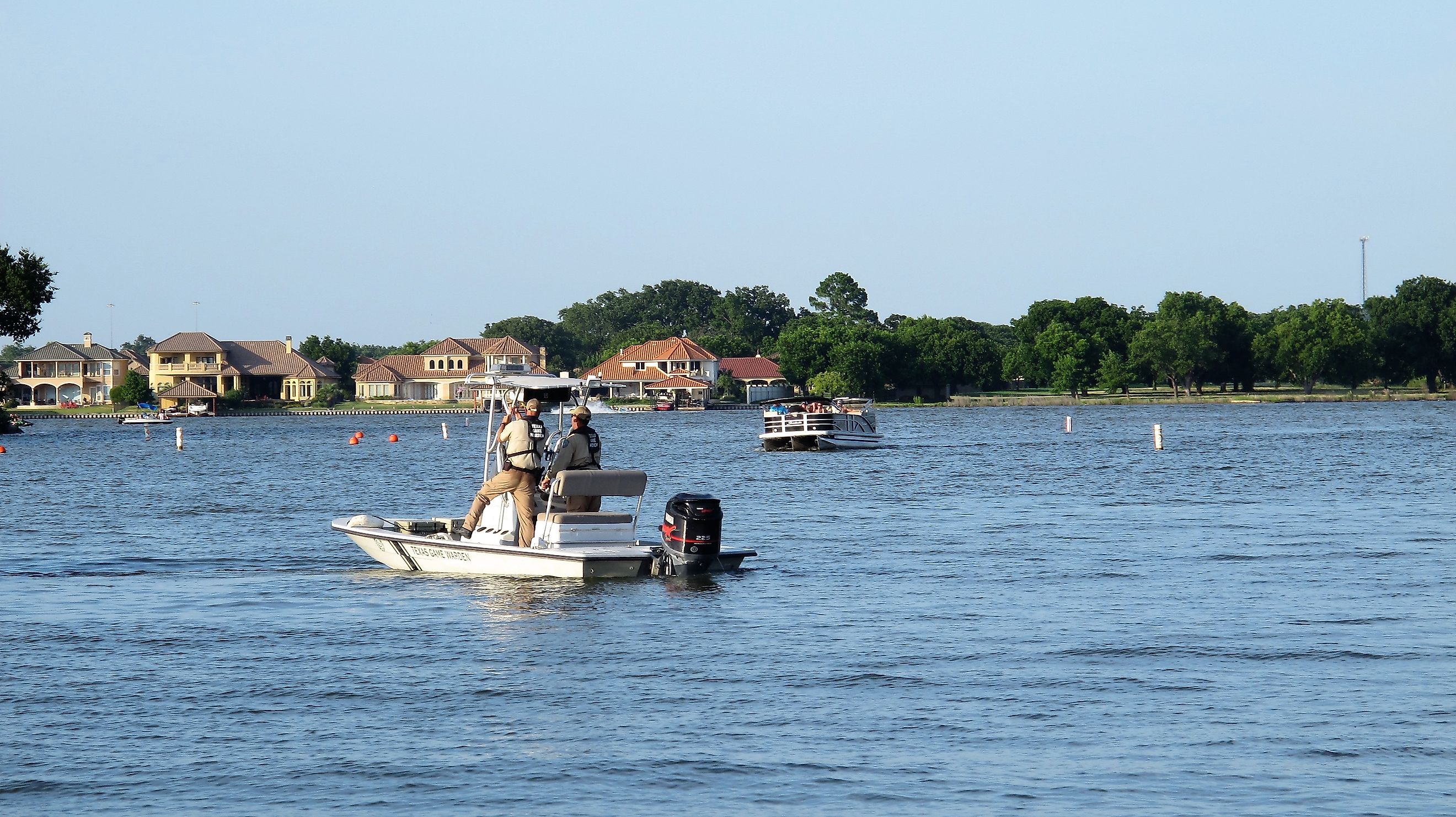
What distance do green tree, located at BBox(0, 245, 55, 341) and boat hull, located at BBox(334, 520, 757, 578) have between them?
6471cm

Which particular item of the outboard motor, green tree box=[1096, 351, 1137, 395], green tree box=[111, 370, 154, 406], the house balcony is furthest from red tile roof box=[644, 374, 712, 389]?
the outboard motor

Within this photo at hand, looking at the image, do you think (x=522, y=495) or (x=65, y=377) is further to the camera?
(x=65, y=377)

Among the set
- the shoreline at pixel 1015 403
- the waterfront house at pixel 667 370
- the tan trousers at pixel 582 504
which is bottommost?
the tan trousers at pixel 582 504

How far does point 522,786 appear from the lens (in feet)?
36.7

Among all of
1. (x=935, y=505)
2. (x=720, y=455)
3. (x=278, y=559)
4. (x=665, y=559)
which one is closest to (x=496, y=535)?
(x=665, y=559)

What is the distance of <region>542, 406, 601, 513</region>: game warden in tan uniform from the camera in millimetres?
20344

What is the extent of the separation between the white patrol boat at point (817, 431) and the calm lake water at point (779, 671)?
36900 mm

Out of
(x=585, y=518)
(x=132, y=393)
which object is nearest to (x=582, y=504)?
(x=585, y=518)

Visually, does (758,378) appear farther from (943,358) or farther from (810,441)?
(810,441)

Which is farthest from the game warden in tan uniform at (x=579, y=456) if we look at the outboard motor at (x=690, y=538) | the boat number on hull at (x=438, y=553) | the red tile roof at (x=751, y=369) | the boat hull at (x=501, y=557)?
the red tile roof at (x=751, y=369)

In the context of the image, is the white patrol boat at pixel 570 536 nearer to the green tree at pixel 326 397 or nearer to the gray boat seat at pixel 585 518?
the gray boat seat at pixel 585 518

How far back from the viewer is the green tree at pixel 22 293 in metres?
79.9

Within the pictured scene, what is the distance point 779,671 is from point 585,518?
5.82 metres

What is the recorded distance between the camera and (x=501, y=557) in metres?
21.0
